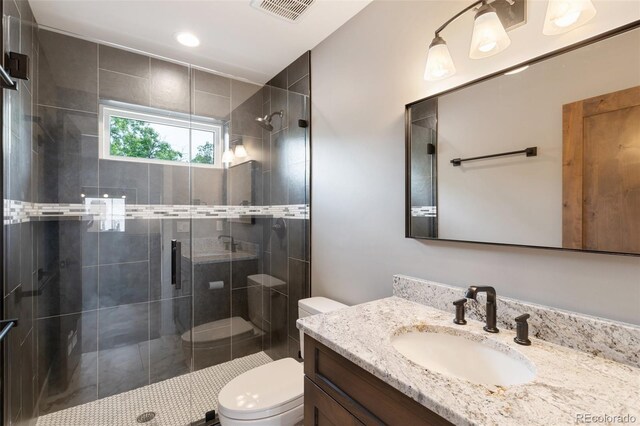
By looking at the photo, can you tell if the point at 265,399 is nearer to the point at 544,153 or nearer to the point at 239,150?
the point at 544,153

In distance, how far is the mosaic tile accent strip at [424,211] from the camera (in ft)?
4.60

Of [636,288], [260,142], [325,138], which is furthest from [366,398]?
[260,142]

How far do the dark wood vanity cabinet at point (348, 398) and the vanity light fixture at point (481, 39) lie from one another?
1227 mm

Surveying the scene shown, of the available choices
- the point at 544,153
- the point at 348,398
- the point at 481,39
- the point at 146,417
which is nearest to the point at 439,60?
the point at 481,39

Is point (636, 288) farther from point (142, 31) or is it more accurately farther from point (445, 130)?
point (142, 31)

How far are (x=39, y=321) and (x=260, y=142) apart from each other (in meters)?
1.90

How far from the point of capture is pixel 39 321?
1858 mm

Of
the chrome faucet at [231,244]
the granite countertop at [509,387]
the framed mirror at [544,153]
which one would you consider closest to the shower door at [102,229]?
the chrome faucet at [231,244]

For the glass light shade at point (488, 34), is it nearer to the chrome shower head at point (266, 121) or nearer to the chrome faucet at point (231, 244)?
the chrome shower head at point (266, 121)

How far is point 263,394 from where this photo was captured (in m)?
1.48

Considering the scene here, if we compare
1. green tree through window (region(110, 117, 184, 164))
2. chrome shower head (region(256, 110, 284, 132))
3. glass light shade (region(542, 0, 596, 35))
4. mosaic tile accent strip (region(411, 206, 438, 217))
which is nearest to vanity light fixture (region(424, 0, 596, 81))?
glass light shade (region(542, 0, 596, 35))

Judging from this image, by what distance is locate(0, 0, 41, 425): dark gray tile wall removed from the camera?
1.37 meters

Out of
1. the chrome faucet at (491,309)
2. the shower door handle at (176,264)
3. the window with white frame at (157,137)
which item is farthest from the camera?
the shower door handle at (176,264)

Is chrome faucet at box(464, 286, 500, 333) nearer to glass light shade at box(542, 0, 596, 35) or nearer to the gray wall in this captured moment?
the gray wall
